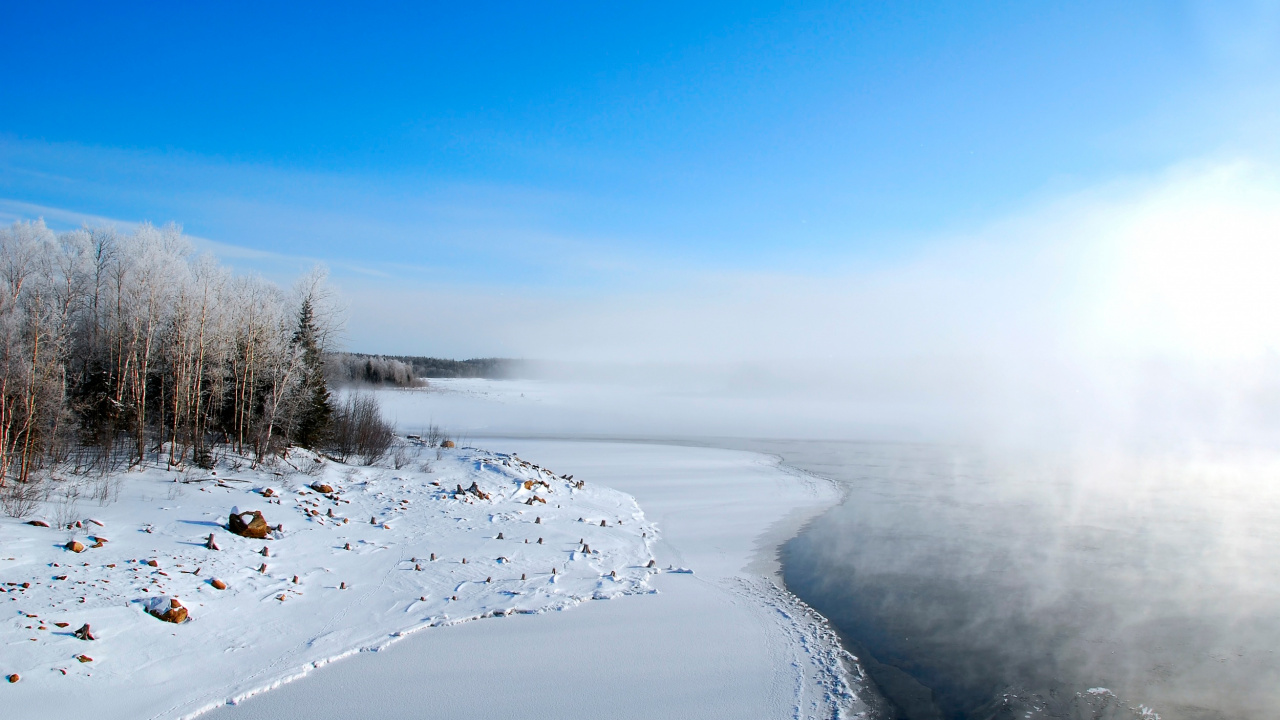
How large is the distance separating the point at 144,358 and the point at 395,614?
32.2 ft

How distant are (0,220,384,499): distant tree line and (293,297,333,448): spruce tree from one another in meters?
0.05

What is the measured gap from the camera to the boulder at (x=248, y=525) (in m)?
9.84

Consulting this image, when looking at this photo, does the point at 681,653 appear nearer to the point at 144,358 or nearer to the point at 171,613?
the point at 171,613

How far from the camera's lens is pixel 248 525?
9914 mm

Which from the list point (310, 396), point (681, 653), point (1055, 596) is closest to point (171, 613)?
point (681, 653)

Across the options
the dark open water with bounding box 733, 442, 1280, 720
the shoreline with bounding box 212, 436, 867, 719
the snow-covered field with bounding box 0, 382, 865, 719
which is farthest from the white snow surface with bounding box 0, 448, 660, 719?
the dark open water with bounding box 733, 442, 1280, 720

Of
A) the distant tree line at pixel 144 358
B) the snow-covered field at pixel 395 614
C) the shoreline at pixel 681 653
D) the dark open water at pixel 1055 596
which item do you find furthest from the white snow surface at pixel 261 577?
the dark open water at pixel 1055 596

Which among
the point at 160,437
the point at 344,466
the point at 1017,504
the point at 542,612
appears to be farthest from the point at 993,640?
the point at 160,437

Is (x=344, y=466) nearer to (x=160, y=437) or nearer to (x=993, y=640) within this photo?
(x=160, y=437)

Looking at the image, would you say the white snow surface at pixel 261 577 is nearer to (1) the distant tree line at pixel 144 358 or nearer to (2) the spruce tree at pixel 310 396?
(1) the distant tree line at pixel 144 358

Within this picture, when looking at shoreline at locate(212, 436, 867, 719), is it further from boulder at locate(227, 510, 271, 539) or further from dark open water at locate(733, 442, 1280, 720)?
boulder at locate(227, 510, 271, 539)

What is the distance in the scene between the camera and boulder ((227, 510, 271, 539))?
32.3 ft

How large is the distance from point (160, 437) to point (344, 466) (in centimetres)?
383

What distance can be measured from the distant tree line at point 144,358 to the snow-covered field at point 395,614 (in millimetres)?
1754
